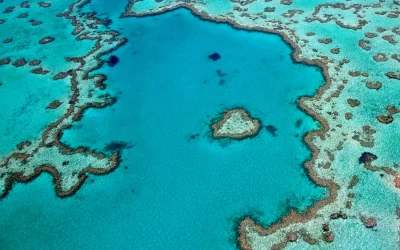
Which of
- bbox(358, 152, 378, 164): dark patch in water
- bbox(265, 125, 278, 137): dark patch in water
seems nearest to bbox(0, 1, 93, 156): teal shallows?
bbox(265, 125, 278, 137): dark patch in water

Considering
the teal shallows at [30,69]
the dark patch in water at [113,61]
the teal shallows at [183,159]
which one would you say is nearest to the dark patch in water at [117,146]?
the teal shallows at [183,159]

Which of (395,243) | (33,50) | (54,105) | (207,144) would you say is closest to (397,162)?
(395,243)

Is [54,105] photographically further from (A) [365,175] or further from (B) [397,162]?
(B) [397,162]

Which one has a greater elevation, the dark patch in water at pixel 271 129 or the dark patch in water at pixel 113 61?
the dark patch in water at pixel 271 129

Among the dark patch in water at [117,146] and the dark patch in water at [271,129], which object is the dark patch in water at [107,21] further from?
the dark patch in water at [271,129]

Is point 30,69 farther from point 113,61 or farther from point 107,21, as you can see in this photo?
point 107,21

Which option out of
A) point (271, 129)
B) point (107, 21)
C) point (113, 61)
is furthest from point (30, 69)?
point (271, 129)
